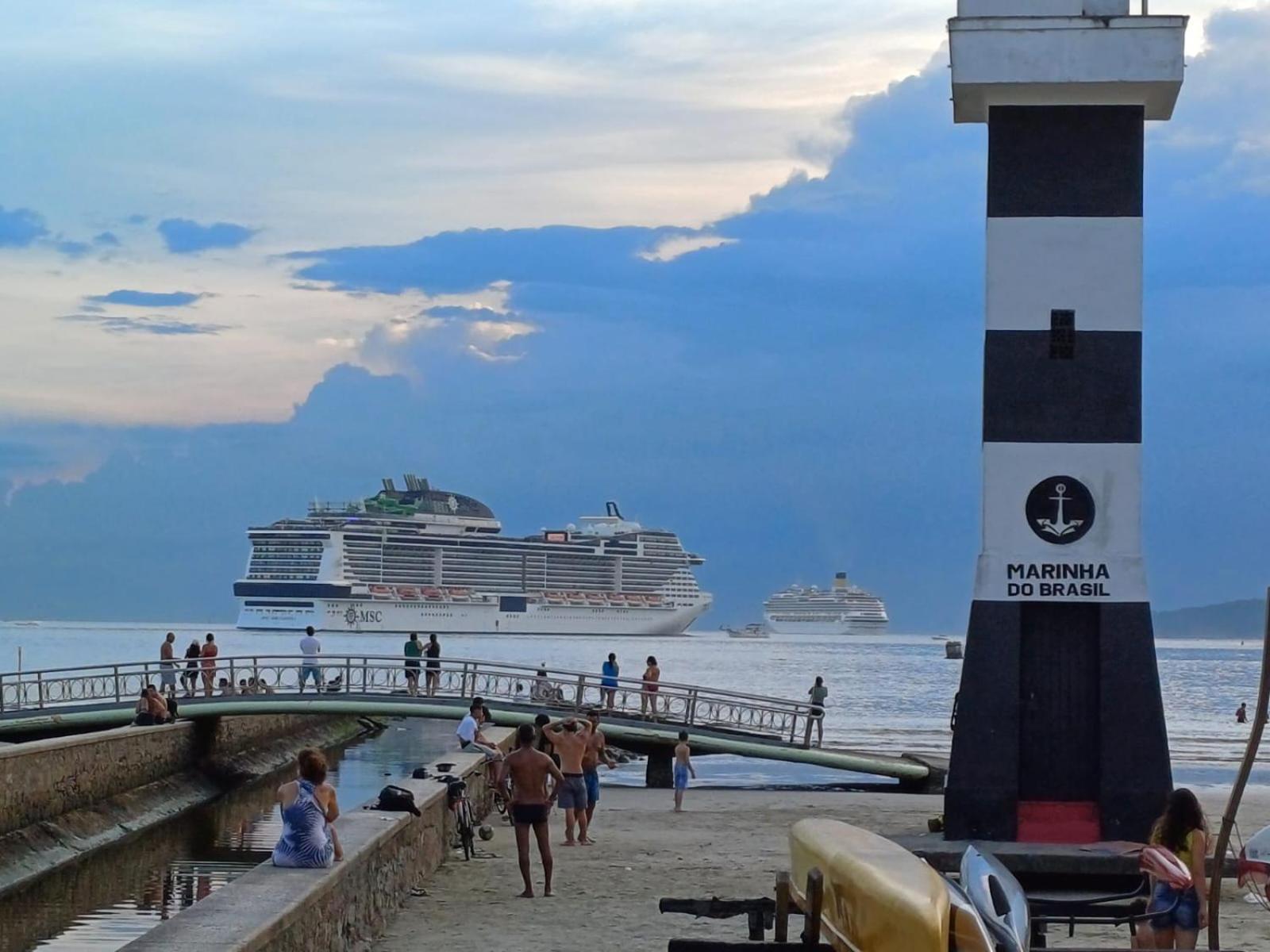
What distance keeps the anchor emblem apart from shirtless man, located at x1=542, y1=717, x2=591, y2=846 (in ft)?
17.1

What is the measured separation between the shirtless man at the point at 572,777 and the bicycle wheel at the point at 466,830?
3.47ft

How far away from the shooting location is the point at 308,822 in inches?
375

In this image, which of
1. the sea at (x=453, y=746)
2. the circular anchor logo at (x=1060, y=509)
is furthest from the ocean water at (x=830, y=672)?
the circular anchor logo at (x=1060, y=509)

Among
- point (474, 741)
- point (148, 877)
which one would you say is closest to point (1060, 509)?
point (474, 741)

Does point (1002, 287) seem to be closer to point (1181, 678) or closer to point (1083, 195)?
point (1083, 195)

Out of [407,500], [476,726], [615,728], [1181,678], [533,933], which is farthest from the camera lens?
[407,500]

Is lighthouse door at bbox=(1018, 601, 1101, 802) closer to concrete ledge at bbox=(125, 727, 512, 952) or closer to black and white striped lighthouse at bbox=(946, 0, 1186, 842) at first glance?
black and white striped lighthouse at bbox=(946, 0, 1186, 842)

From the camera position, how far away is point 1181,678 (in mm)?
97125

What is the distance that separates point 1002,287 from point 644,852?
6306 millimetres

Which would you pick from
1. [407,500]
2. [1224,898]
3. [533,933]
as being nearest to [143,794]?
[533,933]

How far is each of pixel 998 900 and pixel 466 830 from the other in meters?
8.72

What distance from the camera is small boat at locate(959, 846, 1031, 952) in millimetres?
6871

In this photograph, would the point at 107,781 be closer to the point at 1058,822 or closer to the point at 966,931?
the point at 1058,822

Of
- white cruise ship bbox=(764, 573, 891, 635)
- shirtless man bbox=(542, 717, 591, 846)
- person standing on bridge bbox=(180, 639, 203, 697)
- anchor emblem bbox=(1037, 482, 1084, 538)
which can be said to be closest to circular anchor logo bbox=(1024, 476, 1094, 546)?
anchor emblem bbox=(1037, 482, 1084, 538)
